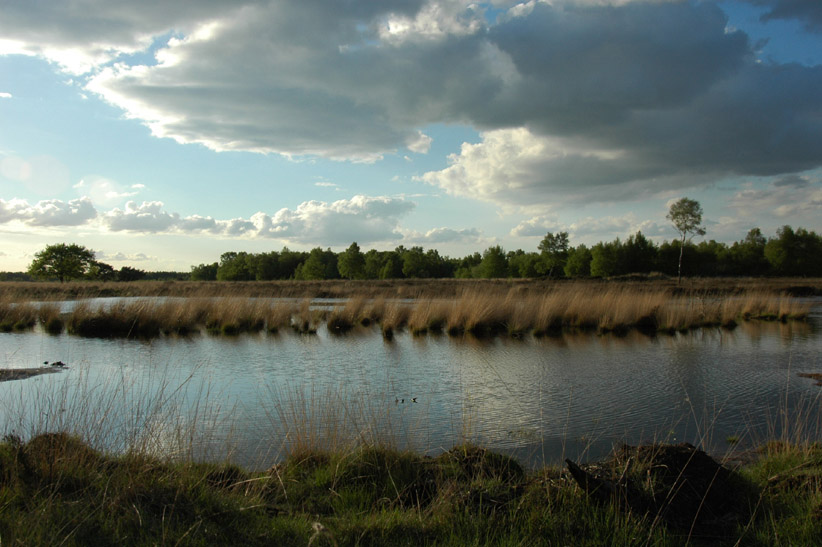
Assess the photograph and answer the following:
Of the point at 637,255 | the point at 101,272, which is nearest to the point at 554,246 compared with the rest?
the point at 637,255

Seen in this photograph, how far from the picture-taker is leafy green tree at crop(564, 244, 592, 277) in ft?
251

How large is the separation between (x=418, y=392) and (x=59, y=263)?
214 feet

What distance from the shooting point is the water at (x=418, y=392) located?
5.52m

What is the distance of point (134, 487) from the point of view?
138 inches

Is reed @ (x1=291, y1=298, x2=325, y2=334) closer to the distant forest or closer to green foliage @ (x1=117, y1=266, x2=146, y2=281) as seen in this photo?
the distant forest

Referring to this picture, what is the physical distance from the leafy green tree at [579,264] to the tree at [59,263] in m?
61.4

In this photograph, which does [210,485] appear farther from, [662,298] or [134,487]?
[662,298]

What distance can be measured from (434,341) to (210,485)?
1096 cm

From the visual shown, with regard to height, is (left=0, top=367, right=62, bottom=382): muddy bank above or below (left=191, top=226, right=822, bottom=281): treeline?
below

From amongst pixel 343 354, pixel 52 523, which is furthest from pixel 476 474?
pixel 343 354

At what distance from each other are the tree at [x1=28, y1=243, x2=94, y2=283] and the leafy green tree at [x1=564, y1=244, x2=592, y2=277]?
61411mm

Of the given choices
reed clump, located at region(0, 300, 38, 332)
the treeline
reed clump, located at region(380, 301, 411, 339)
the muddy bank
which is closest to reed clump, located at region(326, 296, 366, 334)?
reed clump, located at region(380, 301, 411, 339)

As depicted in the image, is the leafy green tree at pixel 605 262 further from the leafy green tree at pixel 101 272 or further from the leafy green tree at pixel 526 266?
the leafy green tree at pixel 101 272

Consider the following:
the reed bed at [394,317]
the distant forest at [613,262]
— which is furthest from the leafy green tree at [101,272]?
the reed bed at [394,317]
